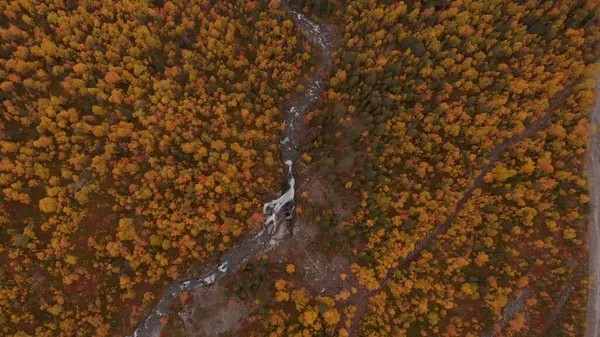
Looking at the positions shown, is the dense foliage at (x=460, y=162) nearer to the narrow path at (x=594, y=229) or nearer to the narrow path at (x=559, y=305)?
the narrow path at (x=559, y=305)

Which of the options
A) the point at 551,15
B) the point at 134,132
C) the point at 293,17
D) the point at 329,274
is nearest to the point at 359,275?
the point at 329,274

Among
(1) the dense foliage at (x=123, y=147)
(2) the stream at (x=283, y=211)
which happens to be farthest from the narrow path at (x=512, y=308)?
(1) the dense foliage at (x=123, y=147)

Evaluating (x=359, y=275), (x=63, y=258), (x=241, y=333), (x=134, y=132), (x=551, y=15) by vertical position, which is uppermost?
(x=551, y=15)

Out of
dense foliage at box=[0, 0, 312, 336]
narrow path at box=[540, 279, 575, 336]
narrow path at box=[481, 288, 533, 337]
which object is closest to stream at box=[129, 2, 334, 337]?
dense foliage at box=[0, 0, 312, 336]

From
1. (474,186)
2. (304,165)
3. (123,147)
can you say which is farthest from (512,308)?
(123,147)

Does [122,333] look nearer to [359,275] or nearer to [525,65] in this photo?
[359,275]

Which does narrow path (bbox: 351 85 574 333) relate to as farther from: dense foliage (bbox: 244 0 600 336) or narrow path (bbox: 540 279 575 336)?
narrow path (bbox: 540 279 575 336)

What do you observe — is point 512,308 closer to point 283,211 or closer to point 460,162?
point 460,162
